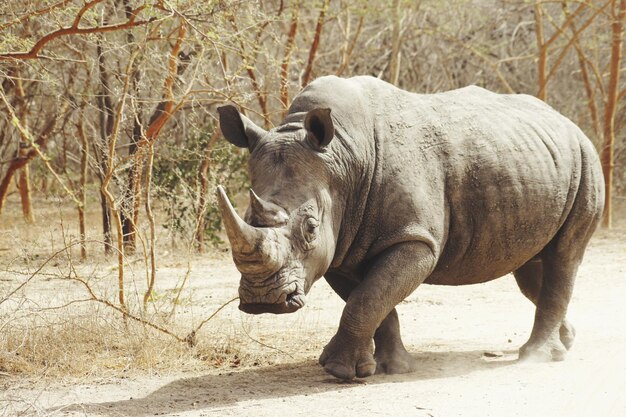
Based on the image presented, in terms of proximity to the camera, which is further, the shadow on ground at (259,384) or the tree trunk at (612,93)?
the tree trunk at (612,93)

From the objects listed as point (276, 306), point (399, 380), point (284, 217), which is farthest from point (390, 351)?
point (284, 217)

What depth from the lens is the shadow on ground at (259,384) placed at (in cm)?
609

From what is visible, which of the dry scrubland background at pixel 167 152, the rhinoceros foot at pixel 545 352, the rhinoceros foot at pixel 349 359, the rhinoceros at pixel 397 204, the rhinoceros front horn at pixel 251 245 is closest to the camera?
the rhinoceros front horn at pixel 251 245

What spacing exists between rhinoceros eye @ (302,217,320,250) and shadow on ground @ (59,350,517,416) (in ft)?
3.25

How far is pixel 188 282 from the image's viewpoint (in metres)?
11.7

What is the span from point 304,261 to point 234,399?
1.00 meters

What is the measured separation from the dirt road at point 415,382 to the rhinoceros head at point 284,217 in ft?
2.34

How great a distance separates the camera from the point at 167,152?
14664 millimetres

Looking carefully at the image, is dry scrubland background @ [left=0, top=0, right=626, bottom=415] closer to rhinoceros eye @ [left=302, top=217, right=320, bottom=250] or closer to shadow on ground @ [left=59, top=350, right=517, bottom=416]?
shadow on ground @ [left=59, top=350, right=517, bottom=416]

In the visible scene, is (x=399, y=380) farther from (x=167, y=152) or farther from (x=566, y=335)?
(x=167, y=152)

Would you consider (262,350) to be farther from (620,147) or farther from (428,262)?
(620,147)

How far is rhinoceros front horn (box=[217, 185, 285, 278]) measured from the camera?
5.58 metres

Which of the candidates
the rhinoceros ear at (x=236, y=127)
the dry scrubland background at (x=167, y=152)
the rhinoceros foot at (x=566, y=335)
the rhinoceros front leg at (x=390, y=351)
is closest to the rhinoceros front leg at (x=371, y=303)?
the rhinoceros front leg at (x=390, y=351)

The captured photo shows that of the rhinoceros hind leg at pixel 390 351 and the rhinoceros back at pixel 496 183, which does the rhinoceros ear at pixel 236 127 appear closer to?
the rhinoceros back at pixel 496 183
